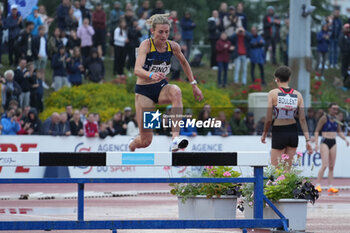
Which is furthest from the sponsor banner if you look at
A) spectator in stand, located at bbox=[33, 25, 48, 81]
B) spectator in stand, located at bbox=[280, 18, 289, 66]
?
spectator in stand, located at bbox=[280, 18, 289, 66]

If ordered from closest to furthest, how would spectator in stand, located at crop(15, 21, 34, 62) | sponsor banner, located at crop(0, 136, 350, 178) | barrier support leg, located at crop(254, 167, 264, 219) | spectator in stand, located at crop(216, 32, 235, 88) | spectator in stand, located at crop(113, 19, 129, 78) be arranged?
barrier support leg, located at crop(254, 167, 264, 219) → sponsor banner, located at crop(0, 136, 350, 178) → spectator in stand, located at crop(15, 21, 34, 62) → spectator in stand, located at crop(113, 19, 129, 78) → spectator in stand, located at crop(216, 32, 235, 88)

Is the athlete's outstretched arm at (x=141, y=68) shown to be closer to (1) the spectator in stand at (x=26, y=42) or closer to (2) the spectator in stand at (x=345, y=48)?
(1) the spectator in stand at (x=26, y=42)

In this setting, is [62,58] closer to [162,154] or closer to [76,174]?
[76,174]

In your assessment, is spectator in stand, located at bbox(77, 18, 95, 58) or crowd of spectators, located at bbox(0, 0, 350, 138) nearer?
crowd of spectators, located at bbox(0, 0, 350, 138)

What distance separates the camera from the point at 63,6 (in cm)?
2509

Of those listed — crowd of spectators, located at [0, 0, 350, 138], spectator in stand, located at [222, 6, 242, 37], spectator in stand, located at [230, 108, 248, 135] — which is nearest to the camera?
crowd of spectators, located at [0, 0, 350, 138]

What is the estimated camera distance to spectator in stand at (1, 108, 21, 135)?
2048 centimetres

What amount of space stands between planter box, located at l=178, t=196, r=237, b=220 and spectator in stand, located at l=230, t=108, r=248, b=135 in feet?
39.5

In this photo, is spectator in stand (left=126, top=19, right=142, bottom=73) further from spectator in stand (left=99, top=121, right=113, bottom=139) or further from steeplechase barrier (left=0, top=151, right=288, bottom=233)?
steeplechase barrier (left=0, top=151, right=288, bottom=233)

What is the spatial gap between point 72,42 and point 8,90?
354 centimetres

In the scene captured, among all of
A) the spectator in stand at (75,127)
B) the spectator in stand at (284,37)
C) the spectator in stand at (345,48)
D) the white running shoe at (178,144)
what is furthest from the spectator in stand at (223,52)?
the white running shoe at (178,144)

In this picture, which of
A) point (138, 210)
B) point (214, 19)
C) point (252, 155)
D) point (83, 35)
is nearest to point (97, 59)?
point (83, 35)

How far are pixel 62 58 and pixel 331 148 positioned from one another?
988 cm

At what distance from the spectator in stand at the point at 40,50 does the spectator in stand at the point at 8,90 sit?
1.74 metres
